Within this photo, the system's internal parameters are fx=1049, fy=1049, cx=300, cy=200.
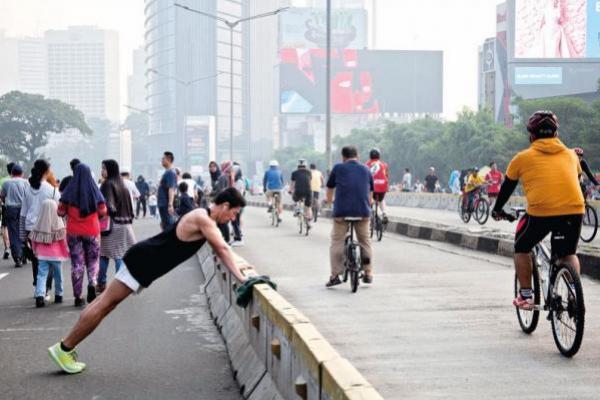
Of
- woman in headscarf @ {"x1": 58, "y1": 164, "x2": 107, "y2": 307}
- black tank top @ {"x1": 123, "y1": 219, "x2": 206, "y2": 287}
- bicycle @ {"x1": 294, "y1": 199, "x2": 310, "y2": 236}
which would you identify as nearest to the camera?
black tank top @ {"x1": 123, "y1": 219, "x2": 206, "y2": 287}

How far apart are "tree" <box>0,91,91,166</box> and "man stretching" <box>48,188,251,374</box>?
100 meters

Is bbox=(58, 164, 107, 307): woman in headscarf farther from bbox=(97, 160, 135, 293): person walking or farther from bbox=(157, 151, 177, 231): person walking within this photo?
bbox=(157, 151, 177, 231): person walking

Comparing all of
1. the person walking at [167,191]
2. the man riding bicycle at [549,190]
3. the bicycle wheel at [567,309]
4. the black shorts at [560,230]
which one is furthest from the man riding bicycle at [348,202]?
the person walking at [167,191]

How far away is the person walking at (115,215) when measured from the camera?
40.6 feet

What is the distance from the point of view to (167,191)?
1744 cm

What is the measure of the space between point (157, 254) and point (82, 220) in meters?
4.33

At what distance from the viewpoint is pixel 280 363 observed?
5918mm

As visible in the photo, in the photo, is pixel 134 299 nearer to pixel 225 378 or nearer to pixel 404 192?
pixel 225 378

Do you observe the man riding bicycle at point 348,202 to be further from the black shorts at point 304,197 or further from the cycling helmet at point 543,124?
the black shorts at point 304,197

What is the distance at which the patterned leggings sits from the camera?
11422 mm

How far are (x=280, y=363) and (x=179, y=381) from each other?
1522 mm

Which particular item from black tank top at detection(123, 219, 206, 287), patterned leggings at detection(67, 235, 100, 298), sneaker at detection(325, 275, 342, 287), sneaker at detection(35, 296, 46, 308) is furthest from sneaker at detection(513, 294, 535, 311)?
sneaker at detection(35, 296, 46, 308)

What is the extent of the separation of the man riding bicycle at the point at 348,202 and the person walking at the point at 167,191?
5838 millimetres

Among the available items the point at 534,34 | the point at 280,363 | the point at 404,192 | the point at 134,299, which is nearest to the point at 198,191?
the point at 134,299
